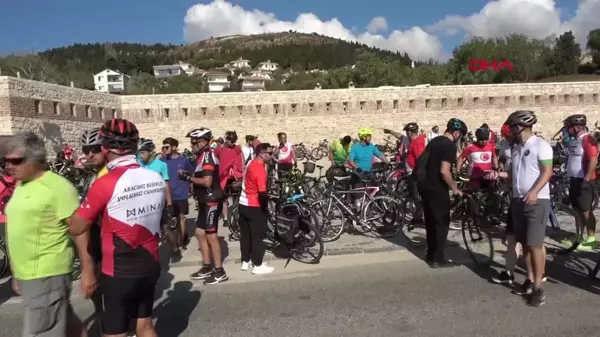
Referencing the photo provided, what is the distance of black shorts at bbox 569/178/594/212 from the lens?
6250 millimetres

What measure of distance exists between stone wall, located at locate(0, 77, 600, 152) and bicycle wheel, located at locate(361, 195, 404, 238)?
23023 mm

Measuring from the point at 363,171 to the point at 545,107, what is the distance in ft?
118

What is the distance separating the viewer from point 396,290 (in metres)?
5.07

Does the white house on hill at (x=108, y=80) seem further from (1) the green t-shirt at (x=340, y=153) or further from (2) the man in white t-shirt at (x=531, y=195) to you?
(2) the man in white t-shirt at (x=531, y=195)

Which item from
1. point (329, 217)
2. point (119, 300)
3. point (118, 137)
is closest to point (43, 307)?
point (119, 300)

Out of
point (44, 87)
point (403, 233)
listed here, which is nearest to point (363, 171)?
point (403, 233)

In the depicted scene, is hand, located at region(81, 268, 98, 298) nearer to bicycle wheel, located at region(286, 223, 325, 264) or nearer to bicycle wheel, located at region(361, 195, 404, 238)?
bicycle wheel, located at region(286, 223, 325, 264)

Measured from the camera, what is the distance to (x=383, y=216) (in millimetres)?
7625

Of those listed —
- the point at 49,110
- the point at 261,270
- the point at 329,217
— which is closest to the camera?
the point at 261,270

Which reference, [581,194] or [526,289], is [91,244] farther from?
[581,194]

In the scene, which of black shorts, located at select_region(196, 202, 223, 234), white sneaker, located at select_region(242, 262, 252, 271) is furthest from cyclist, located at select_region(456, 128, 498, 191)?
black shorts, located at select_region(196, 202, 223, 234)

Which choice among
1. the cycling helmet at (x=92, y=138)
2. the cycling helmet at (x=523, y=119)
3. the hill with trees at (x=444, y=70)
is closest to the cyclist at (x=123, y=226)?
the cycling helmet at (x=92, y=138)

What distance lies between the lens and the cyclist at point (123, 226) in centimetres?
269

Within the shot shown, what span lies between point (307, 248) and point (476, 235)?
241cm
